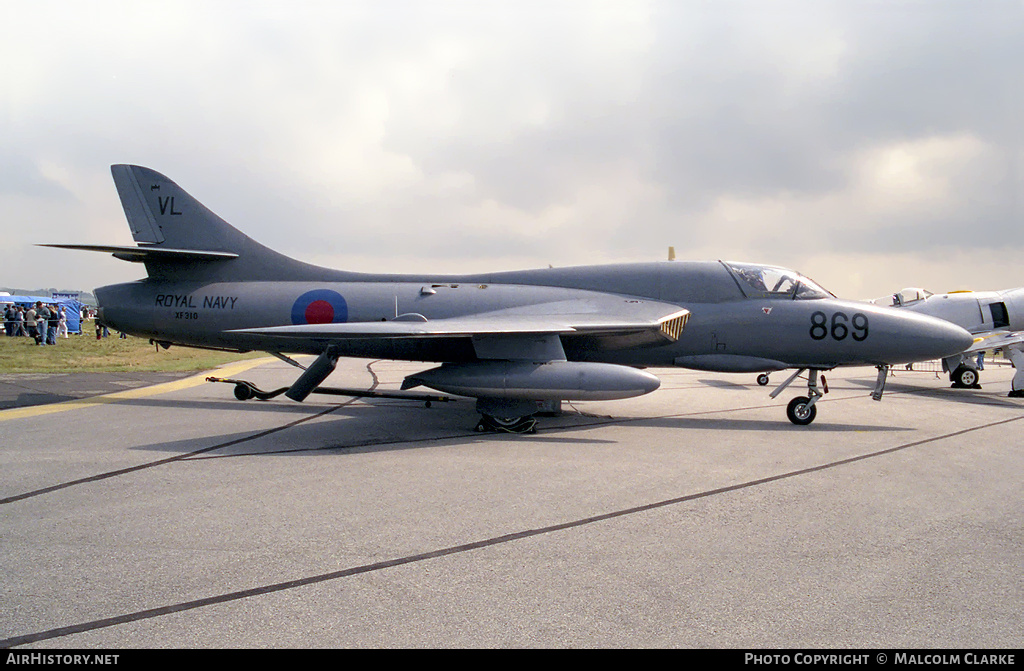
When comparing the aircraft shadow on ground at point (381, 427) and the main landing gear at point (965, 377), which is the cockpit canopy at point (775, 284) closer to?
the aircraft shadow on ground at point (381, 427)

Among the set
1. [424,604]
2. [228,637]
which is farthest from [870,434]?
[228,637]

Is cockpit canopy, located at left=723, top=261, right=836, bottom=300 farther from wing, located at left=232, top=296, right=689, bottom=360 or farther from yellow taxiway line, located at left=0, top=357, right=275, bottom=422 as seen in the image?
yellow taxiway line, located at left=0, top=357, right=275, bottom=422

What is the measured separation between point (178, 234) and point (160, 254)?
0.51 metres

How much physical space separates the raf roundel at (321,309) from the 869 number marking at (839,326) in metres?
7.41

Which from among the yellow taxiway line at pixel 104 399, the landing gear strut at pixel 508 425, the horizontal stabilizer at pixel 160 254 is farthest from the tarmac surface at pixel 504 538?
the horizontal stabilizer at pixel 160 254

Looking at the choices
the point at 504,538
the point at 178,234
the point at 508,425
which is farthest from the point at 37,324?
the point at 504,538

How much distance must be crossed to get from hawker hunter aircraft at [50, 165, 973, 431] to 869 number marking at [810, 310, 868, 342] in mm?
20

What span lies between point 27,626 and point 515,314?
748cm

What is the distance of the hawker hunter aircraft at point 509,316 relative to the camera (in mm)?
8602

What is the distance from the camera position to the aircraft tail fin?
10.9 meters

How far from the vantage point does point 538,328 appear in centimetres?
834

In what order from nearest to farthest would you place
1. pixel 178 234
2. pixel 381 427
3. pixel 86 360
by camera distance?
pixel 381 427 → pixel 178 234 → pixel 86 360

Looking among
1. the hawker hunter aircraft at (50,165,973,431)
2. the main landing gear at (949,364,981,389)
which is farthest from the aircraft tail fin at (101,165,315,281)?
the main landing gear at (949,364,981,389)

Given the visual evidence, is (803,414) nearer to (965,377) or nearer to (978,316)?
(965,377)
